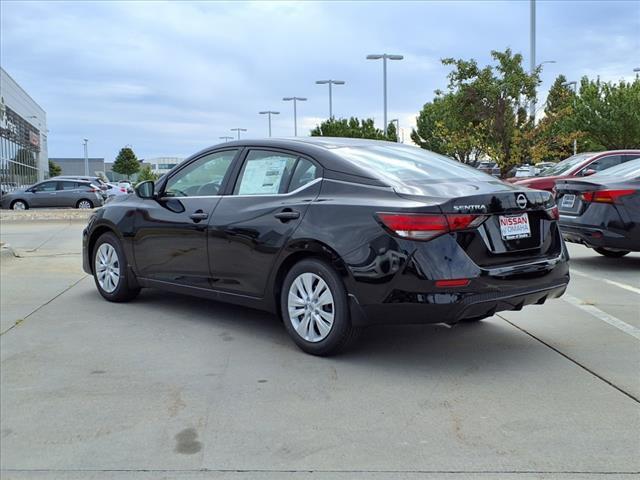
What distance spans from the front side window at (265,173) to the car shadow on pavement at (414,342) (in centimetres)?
115

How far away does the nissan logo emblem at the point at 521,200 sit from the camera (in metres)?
4.55

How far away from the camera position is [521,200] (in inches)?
180

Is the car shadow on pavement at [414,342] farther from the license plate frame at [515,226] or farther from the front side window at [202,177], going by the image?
the front side window at [202,177]

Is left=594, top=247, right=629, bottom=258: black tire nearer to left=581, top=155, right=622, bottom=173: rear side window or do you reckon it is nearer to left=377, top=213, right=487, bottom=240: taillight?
left=581, top=155, right=622, bottom=173: rear side window

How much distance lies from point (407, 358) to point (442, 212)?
113 cm

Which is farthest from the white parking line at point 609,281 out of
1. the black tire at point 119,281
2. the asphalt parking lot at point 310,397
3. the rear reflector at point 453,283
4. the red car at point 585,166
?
the red car at point 585,166

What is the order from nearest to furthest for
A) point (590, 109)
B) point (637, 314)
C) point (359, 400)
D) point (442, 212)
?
point (359, 400)
point (442, 212)
point (637, 314)
point (590, 109)

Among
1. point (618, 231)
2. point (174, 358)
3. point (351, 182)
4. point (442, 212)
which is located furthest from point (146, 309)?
point (618, 231)

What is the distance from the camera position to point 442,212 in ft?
13.7

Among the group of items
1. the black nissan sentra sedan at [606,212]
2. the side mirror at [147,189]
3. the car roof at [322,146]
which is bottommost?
the black nissan sentra sedan at [606,212]

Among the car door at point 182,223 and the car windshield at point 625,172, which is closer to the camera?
the car door at point 182,223

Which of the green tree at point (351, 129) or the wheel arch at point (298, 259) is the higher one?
the green tree at point (351, 129)

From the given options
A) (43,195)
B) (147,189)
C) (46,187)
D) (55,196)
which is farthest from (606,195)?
(46,187)

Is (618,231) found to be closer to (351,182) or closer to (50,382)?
(351,182)
